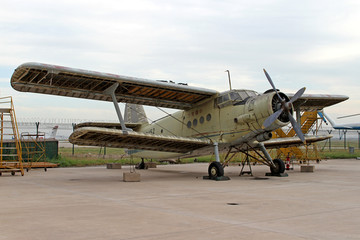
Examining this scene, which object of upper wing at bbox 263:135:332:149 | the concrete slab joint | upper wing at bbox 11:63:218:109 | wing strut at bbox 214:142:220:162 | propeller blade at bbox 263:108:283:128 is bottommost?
the concrete slab joint

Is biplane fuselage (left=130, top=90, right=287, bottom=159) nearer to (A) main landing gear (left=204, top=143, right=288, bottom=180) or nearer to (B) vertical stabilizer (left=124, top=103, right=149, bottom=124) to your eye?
(A) main landing gear (left=204, top=143, right=288, bottom=180)

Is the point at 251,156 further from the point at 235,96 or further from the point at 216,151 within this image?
the point at 235,96

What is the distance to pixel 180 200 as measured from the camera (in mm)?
9125

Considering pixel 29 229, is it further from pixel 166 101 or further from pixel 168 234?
pixel 166 101

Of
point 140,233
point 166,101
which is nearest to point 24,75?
point 166,101

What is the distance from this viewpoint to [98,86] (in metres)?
16.4

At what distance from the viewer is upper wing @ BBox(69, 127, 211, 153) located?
1445cm

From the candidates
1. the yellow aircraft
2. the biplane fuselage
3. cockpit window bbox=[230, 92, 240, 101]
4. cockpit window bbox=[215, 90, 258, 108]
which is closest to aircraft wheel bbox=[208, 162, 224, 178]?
the yellow aircraft

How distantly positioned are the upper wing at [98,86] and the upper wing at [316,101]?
5215 mm

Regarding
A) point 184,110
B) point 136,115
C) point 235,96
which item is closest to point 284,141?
point 235,96

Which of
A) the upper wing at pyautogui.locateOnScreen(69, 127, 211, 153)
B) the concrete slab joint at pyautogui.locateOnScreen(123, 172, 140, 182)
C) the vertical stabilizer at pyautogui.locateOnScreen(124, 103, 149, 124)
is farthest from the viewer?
the vertical stabilizer at pyautogui.locateOnScreen(124, 103, 149, 124)

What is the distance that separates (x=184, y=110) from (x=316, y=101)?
7547mm

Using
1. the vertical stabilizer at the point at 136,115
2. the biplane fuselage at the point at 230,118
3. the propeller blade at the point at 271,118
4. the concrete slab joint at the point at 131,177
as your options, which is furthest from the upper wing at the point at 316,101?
the vertical stabilizer at the point at 136,115

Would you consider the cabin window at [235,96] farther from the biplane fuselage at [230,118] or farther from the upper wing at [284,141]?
the upper wing at [284,141]
